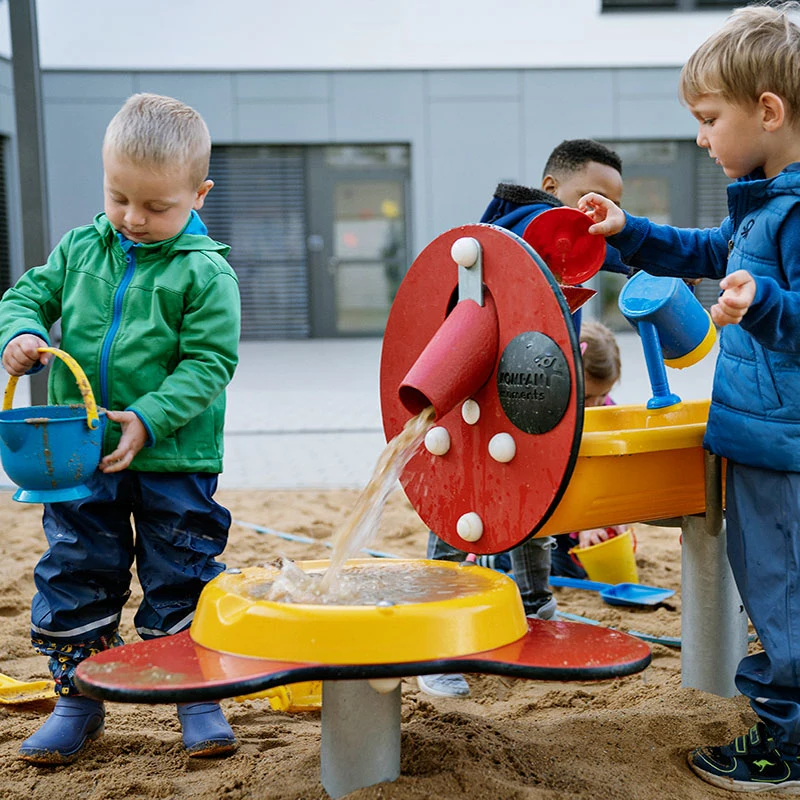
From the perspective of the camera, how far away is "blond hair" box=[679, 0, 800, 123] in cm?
183

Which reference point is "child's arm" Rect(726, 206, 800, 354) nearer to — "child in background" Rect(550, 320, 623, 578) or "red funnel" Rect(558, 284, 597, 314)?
"red funnel" Rect(558, 284, 597, 314)

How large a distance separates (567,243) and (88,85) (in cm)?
1258

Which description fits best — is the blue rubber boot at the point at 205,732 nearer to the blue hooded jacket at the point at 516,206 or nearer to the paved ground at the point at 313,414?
the blue hooded jacket at the point at 516,206

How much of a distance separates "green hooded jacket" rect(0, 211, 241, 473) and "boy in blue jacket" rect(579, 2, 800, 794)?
100cm

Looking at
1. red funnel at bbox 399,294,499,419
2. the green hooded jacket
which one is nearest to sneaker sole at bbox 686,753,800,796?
red funnel at bbox 399,294,499,419

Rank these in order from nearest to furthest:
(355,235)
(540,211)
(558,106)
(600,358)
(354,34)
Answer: (540,211) < (600,358) < (354,34) < (558,106) < (355,235)

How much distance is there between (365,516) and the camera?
1.83 m

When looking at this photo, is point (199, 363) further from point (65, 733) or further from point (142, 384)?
point (65, 733)

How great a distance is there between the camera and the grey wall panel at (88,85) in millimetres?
13156

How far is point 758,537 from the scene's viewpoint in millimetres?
1876

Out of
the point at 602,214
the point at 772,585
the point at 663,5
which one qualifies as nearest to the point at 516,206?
the point at 602,214

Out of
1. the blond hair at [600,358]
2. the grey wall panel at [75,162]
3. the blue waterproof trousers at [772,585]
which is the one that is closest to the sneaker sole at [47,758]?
the blue waterproof trousers at [772,585]

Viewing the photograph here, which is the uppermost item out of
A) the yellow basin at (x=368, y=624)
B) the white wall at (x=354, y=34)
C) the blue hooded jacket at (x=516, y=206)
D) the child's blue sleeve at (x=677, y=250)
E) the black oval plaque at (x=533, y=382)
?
the white wall at (x=354, y=34)

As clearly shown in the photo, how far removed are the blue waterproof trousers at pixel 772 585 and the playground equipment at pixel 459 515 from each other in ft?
0.58
